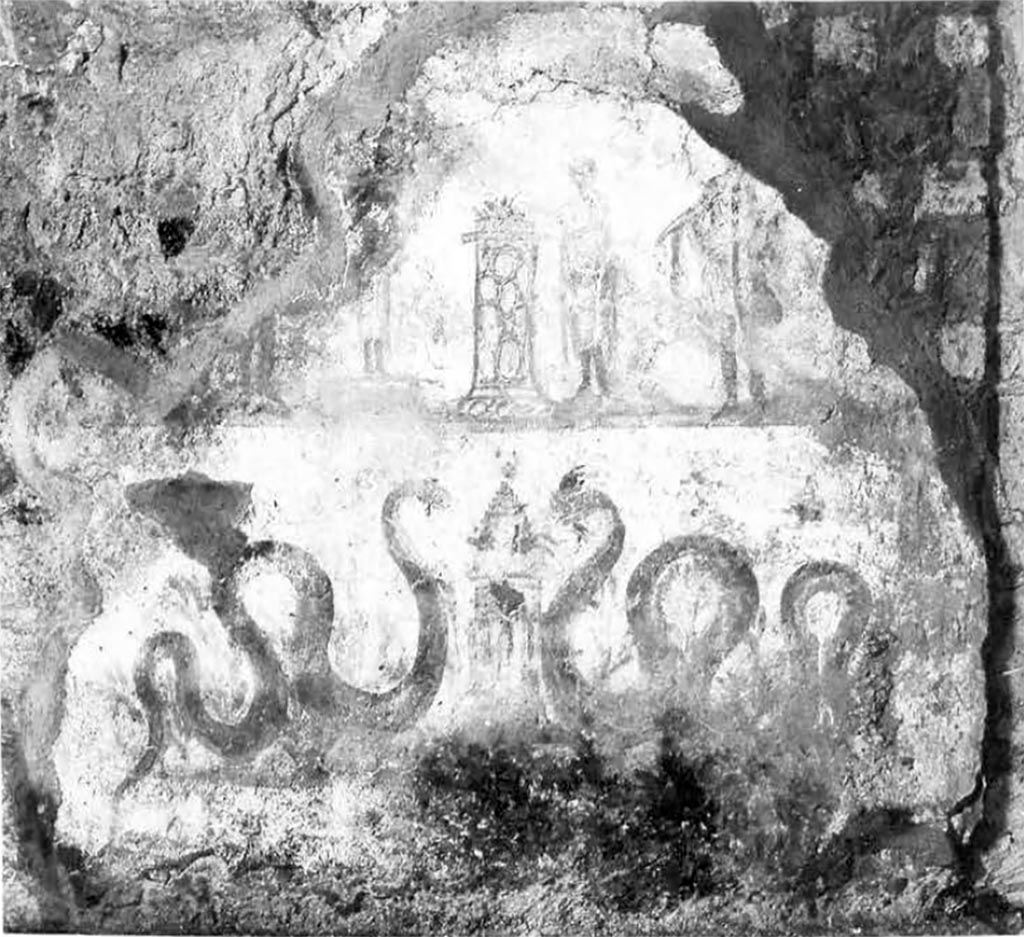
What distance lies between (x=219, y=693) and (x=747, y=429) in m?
0.89

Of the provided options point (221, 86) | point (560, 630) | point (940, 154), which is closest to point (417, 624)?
point (560, 630)

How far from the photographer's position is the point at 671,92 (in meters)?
2.28

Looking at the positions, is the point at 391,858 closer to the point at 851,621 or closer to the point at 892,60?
the point at 851,621

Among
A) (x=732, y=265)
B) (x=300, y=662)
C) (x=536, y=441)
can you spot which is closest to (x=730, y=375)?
(x=732, y=265)

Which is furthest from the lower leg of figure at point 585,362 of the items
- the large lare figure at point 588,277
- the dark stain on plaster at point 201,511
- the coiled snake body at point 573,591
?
the dark stain on plaster at point 201,511

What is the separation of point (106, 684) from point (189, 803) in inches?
8.7

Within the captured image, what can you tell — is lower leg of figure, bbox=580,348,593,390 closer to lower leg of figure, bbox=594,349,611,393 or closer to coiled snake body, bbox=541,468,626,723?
lower leg of figure, bbox=594,349,611,393

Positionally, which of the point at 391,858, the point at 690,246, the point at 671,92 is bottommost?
the point at 391,858

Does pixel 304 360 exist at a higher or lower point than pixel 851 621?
higher

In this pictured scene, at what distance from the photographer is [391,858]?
2357 millimetres

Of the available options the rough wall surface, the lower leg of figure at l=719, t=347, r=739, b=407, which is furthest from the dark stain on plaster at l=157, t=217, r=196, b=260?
the lower leg of figure at l=719, t=347, r=739, b=407

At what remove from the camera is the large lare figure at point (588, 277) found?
229 cm

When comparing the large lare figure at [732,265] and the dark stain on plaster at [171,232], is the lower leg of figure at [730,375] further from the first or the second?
the dark stain on plaster at [171,232]

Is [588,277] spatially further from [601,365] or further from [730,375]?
[730,375]
